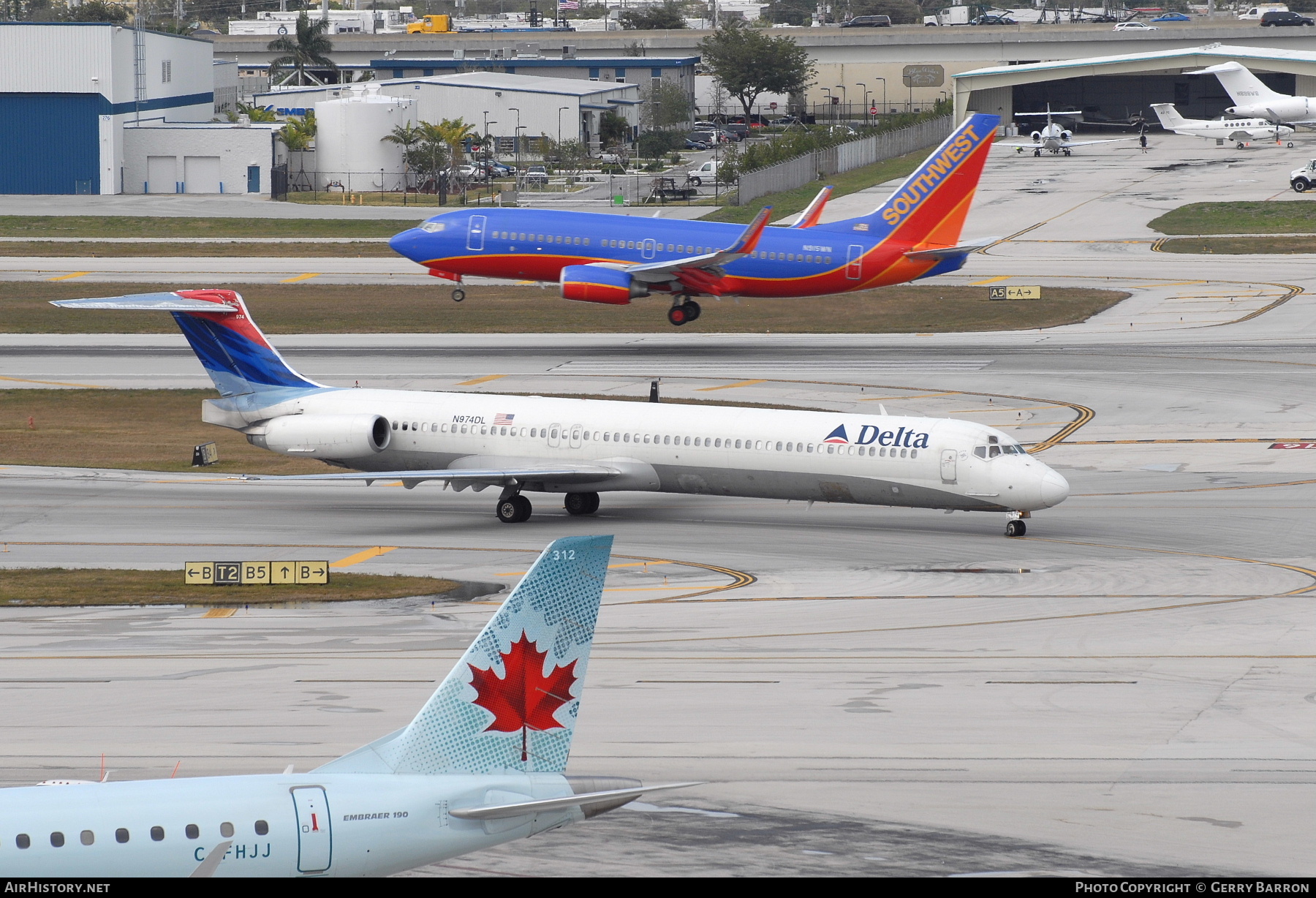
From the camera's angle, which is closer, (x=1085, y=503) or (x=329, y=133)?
(x=1085, y=503)

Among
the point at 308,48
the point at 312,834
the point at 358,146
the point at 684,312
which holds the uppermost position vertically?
the point at 308,48

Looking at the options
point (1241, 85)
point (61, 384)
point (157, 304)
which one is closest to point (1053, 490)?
point (157, 304)

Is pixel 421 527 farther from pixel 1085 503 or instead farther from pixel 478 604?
pixel 1085 503

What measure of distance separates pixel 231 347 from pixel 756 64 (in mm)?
136346

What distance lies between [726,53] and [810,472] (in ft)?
466

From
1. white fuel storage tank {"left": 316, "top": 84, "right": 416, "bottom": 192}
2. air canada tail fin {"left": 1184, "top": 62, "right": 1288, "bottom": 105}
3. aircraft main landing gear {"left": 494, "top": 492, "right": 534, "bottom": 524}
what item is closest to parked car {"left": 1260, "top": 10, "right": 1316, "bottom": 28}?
air canada tail fin {"left": 1184, "top": 62, "right": 1288, "bottom": 105}

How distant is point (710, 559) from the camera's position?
121ft

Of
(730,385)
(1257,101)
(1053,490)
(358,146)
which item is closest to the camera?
(1053,490)

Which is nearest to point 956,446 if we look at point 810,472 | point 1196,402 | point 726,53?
point 810,472

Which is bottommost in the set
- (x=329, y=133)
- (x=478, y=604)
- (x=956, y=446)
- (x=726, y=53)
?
(x=478, y=604)

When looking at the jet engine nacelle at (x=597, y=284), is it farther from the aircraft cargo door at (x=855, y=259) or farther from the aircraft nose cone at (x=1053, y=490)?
the aircraft nose cone at (x=1053, y=490)

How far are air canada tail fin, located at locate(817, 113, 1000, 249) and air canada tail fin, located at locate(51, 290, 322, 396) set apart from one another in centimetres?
2630

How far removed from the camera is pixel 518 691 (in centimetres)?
1541

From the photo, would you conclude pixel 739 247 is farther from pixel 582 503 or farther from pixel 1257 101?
pixel 1257 101
